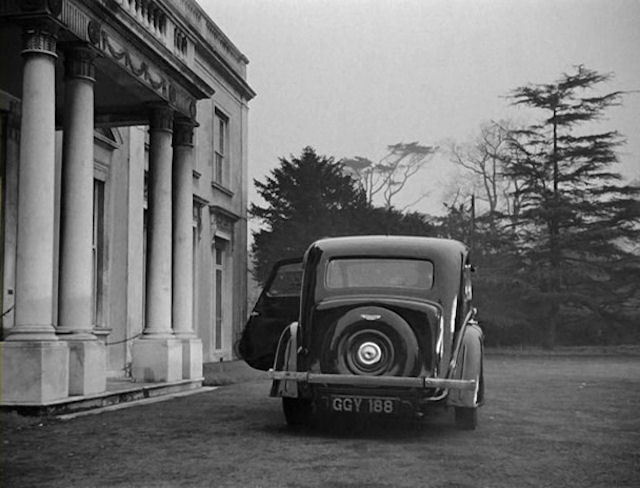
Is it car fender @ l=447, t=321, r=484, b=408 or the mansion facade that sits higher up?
the mansion facade

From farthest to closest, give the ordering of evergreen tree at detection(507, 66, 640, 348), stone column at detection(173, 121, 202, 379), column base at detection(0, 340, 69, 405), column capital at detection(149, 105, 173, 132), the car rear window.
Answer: evergreen tree at detection(507, 66, 640, 348) → stone column at detection(173, 121, 202, 379) → column capital at detection(149, 105, 173, 132) → column base at detection(0, 340, 69, 405) → the car rear window

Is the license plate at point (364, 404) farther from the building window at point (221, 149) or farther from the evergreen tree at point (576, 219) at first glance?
the evergreen tree at point (576, 219)

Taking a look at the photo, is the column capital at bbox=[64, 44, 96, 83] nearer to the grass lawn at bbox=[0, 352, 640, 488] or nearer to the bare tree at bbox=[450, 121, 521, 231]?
the grass lawn at bbox=[0, 352, 640, 488]

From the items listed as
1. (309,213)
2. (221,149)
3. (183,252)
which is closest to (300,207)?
(309,213)

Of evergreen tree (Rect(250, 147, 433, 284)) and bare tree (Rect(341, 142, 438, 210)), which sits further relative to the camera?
bare tree (Rect(341, 142, 438, 210))

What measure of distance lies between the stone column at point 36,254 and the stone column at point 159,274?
311cm

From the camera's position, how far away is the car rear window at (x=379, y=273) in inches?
313

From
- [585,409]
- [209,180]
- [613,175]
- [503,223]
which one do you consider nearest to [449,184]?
[503,223]

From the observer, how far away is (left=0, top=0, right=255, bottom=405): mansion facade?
8.70m

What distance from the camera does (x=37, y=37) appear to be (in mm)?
8828

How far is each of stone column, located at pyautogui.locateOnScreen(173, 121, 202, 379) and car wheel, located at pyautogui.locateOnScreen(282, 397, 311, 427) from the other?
497 centimetres

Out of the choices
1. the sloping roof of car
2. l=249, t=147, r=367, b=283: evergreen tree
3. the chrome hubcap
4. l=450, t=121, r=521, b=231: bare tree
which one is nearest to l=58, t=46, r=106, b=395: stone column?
the sloping roof of car

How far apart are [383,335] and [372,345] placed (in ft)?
0.44

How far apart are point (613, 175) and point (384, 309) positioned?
26.5m
